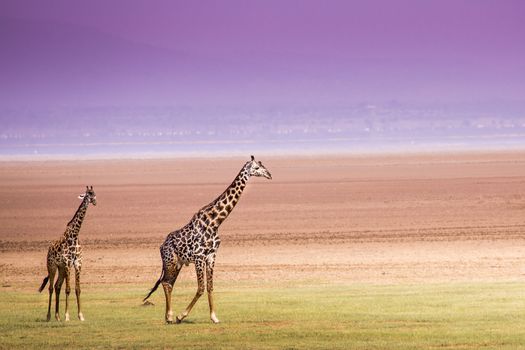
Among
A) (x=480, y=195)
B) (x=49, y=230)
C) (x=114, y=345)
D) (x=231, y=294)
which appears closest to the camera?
(x=114, y=345)

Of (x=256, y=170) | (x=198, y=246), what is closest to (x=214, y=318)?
(x=198, y=246)

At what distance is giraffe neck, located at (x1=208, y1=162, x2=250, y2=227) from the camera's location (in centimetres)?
1541

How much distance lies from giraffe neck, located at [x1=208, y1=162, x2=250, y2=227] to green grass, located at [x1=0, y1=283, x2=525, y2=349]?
1.35 meters

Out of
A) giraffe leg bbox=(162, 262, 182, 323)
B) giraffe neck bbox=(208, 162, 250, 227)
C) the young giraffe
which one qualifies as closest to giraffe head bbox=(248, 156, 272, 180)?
giraffe neck bbox=(208, 162, 250, 227)

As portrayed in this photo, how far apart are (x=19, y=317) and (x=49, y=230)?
69.2 ft

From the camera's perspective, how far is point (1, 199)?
53.1 m

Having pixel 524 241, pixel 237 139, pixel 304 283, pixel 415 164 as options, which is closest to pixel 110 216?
pixel 524 241

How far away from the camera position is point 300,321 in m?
15.6

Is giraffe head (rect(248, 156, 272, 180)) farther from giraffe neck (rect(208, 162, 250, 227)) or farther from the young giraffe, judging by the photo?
the young giraffe

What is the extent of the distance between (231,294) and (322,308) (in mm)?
3126

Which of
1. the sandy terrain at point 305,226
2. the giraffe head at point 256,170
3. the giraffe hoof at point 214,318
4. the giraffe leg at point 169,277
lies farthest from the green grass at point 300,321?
the sandy terrain at point 305,226

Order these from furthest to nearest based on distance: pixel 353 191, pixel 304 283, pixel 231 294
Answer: pixel 353 191 < pixel 304 283 < pixel 231 294

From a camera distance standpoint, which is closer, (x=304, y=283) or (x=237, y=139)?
(x=304, y=283)

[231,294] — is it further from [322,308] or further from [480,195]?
[480,195]
